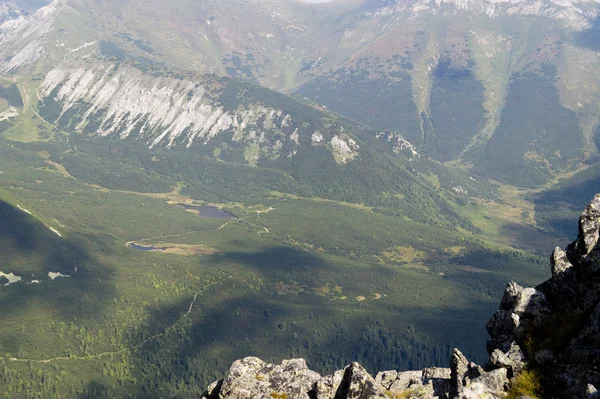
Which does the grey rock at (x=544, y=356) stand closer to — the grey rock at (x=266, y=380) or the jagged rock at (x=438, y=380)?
the jagged rock at (x=438, y=380)

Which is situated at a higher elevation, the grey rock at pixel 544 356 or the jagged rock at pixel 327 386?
the grey rock at pixel 544 356

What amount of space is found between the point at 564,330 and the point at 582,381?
24.7ft

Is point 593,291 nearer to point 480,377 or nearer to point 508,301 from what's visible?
point 508,301

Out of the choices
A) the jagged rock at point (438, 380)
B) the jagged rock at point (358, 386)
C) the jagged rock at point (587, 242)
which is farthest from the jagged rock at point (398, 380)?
the jagged rock at point (587, 242)

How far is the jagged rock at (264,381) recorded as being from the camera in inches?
2301

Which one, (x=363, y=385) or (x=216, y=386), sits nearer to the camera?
(x=363, y=385)

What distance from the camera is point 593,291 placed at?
49625mm

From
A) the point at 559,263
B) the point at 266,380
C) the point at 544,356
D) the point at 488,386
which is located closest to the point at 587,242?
the point at 559,263


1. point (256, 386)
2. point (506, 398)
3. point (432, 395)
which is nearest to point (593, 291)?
point (506, 398)

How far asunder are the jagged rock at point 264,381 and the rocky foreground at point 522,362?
107 millimetres

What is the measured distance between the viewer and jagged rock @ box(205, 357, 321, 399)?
192 feet

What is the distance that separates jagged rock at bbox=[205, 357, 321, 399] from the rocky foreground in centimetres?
11

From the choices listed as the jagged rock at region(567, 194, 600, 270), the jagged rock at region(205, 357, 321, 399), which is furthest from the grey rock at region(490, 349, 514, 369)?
the jagged rock at region(205, 357, 321, 399)

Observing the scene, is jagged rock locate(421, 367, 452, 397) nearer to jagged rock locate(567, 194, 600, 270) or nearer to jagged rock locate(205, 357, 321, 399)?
jagged rock locate(205, 357, 321, 399)
